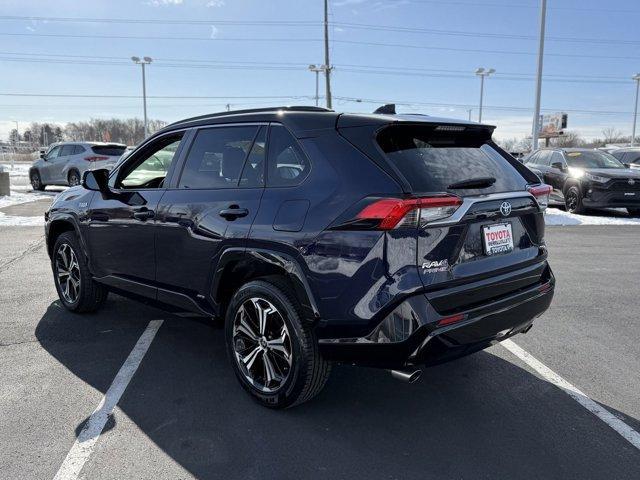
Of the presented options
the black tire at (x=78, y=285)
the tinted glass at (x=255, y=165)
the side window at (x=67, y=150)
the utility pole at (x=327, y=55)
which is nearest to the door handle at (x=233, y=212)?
the tinted glass at (x=255, y=165)

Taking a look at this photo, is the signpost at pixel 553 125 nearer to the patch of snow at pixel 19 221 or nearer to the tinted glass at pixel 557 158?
the tinted glass at pixel 557 158

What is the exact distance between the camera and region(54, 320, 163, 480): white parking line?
264 cm

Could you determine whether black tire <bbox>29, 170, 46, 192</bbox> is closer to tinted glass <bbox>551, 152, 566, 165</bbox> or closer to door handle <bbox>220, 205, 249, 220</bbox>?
tinted glass <bbox>551, 152, 566, 165</bbox>

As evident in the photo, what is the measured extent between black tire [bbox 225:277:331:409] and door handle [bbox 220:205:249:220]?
0.43 metres

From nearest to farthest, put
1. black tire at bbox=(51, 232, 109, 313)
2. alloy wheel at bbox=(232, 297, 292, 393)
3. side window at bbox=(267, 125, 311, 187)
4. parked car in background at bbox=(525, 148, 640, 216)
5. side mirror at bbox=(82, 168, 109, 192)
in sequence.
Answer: side window at bbox=(267, 125, 311, 187) < alloy wheel at bbox=(232, 297, 292, 393) < side mirror at bbox=(82, 168, 109, 192) < black tire at bbox=(51, 232, 109, 313) < parked car in background at bbox=(525, 148, 640, 216)

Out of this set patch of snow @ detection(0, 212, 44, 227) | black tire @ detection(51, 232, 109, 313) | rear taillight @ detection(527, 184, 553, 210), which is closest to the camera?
rear taillight @ detection(527, 184, 553, 210)

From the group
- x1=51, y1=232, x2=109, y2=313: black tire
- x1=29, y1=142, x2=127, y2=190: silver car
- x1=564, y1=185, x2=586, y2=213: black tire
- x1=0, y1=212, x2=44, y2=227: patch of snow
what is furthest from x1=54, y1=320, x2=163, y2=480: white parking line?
x1=29, y1=142, x2=127, y2=190: silver car

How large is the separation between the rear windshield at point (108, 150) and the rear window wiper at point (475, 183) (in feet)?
57.5

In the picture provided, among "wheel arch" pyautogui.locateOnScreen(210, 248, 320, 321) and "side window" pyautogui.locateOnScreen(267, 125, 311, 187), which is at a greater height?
"side window" pyautogui.locateOnScreen(267, 125, 311, 187)

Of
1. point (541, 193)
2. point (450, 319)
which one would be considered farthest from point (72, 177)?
point (450, 319)

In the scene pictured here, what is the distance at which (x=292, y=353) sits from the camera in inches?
118

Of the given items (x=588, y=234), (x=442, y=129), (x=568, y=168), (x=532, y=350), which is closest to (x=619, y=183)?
(x=568, y=168)

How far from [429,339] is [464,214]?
674mm

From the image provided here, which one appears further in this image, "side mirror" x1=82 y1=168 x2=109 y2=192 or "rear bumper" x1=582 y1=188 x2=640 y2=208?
"rear bumper" x1=582 y1=188 x2=640 y2=208
